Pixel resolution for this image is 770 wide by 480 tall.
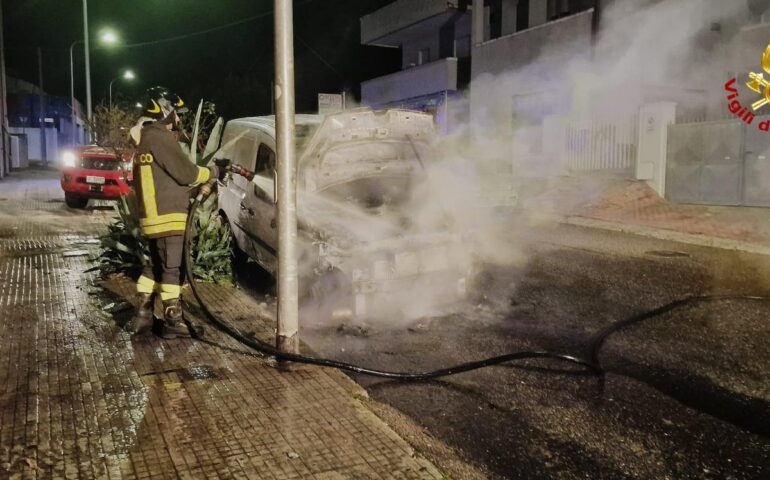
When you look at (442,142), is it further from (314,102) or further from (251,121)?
(314,102)

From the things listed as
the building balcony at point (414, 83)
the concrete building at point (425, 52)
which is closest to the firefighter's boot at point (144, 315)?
the concrete building at point (425, 52)

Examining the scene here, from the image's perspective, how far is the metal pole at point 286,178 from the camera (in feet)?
13.7

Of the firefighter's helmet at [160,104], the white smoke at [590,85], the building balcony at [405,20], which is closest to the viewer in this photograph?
the firefighter's helmet at [160,104]

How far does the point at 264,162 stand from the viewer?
702 centimetres

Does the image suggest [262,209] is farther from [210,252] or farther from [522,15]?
[522,15]

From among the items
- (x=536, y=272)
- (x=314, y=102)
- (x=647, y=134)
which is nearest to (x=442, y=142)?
(x=536, y=272)

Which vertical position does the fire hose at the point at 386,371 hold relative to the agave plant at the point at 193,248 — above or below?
below

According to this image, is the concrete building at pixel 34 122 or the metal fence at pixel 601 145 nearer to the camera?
the metal fence at pixel 601 145

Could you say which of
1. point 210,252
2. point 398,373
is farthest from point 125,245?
point 398,373

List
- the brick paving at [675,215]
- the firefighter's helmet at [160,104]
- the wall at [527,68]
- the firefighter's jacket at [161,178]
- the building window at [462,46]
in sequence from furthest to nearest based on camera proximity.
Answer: the building window at [462,46] → the wall at [527,68] → the brick paving at [675,215] → the firefighter's helmet at [160,104] → the firefighter's jacket at [161,178]

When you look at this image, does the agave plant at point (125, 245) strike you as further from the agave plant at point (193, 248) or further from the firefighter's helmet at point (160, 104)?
the firefighter's helmet at point (160, 104)

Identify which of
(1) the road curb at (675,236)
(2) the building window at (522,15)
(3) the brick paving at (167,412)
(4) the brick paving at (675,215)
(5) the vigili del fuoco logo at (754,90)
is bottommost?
(3) the brick paving at (167,412)

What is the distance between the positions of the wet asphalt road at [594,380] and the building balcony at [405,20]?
20664 millimetres

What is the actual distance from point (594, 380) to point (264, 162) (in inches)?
166
